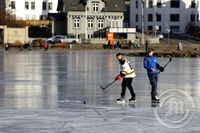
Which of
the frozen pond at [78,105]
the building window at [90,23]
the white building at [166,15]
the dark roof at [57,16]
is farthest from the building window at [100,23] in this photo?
the frozen pond at [78,105]

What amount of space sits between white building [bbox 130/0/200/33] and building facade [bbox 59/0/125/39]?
11.7 metres

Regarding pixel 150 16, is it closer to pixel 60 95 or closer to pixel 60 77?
Result: pixel 60 77

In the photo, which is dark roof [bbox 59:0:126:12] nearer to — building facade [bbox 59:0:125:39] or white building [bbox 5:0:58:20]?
building facade [bbox 59:0:125:39]

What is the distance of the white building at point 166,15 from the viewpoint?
136375mm

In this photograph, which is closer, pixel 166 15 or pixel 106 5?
pixel 106 5

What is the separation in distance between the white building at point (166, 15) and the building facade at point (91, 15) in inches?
461

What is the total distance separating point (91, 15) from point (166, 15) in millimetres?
18879

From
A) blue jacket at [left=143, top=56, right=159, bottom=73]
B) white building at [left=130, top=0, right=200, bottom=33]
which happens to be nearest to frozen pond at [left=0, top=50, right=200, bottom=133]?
blue jacket at [left=143, top=56, right=159, bottom=73]

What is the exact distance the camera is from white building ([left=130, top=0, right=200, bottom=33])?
447ft

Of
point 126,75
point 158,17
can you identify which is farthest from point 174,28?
point 126,75

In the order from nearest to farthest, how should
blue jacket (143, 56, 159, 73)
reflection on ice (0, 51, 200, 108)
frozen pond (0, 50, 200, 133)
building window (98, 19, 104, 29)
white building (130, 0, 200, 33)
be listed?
frozen pond (0, 50, 200, 133) < reflection on ice (0, 51, 200, 108) < blue jacket (143, 56, 159, 73) < building window (98, 19, 104, 29) < white building (130, 0, 200, 33)

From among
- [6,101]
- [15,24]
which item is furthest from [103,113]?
[15,24]

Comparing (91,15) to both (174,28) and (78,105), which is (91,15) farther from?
(78,105)

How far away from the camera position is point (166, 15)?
138 metres
